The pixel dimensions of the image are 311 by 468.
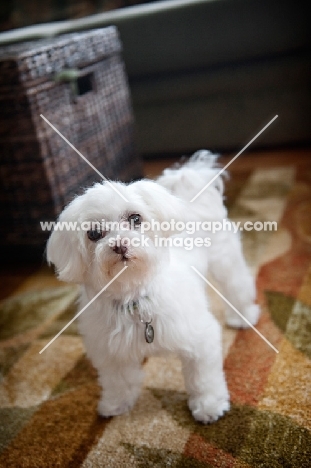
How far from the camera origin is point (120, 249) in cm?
82

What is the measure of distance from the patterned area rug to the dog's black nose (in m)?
0.39

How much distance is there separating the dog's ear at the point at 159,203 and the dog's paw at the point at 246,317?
0.42 metres

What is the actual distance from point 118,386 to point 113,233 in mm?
348

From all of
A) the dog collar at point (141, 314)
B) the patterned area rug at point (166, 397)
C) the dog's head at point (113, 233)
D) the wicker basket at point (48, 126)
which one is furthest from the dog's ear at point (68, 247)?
the wicker basket at point (48, 126)

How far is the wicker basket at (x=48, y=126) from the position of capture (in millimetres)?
1437

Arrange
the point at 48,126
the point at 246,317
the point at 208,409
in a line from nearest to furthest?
the point at 208,409
the point at 246,317
the point at 48,126

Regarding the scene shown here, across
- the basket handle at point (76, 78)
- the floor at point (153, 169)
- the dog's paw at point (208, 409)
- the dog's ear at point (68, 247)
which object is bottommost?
the floor at point (153, 169)

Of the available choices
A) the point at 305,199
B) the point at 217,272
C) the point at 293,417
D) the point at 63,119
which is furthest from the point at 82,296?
the point at 305,199

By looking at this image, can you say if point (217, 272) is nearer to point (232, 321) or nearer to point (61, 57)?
point (232, 321)

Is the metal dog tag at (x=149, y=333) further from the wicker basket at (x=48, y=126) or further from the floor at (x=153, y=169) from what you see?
the wicker basket at (x=48, y=126)

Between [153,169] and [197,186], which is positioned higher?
[197,186]

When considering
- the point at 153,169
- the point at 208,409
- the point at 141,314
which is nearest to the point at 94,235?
the point at 141,314

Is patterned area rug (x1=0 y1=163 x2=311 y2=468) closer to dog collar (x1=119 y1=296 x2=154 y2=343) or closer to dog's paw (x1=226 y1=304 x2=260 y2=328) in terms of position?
dog's paw (x1=226 y1=304 x2=260 y2=328)

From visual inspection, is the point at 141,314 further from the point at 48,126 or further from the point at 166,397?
the point at 48,126
